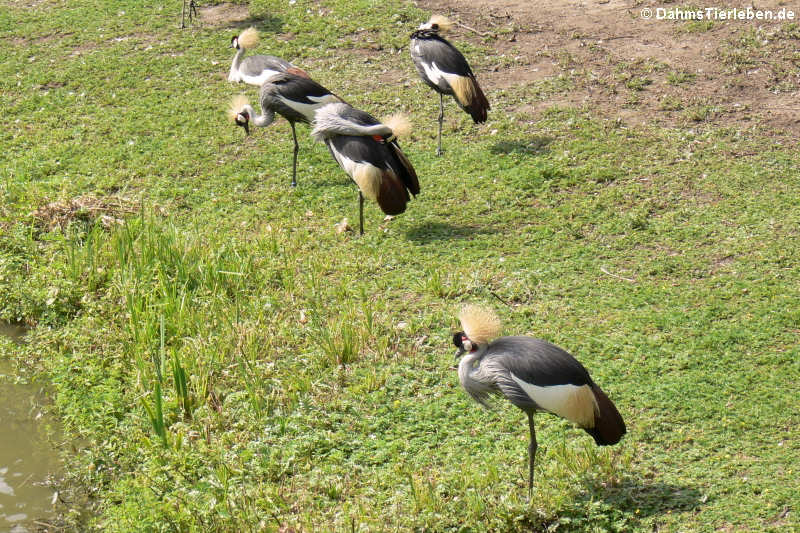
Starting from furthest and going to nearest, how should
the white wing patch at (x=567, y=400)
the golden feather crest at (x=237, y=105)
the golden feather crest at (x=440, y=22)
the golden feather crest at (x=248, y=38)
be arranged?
1. the golden feather crest at (x=248, y=38)
2. the golden feather crest at (x=440, y=22)
3. the golden feather crest at (x=237, y=105)
4. the white wing patch at (x=567, y=400)

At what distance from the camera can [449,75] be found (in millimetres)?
9109

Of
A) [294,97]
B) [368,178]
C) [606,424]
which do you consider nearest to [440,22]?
[294,97]

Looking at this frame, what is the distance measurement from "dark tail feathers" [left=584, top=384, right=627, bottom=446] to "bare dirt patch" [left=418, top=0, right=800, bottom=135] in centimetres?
539

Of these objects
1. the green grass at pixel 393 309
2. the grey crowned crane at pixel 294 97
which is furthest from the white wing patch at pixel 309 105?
the green grass at pixel 393 309

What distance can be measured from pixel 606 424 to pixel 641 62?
688 cm

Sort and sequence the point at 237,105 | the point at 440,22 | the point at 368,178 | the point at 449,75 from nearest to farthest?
the point at 368,178
the point at 449,75
the point at 237,105
the point at 440,22

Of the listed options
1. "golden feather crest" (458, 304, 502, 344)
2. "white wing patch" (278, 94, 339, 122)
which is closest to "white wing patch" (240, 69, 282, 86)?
"white wing patch" (278, 94, 339, 122)

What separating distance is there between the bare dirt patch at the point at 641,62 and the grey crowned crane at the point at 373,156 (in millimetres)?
2784

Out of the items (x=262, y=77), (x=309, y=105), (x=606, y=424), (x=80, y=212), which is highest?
(x=262, y=77)

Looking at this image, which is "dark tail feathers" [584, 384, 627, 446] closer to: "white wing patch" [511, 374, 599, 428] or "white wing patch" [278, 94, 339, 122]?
"white wing patch" [511, 374, 599, 428]

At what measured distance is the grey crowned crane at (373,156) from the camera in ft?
25.3

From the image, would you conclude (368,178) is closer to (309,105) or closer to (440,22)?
(309,105)

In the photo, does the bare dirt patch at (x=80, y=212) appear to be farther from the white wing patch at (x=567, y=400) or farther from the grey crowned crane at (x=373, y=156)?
the white wing patch at (x=567, y=400)

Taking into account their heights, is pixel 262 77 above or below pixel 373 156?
above
